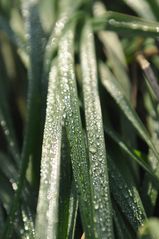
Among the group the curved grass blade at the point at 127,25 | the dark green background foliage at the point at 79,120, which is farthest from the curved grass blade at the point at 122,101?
the curved grass blade at the point at 127,25

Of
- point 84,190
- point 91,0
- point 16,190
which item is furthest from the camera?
point 91,0

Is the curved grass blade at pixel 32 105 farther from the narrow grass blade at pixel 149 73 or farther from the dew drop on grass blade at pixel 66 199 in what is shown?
the narrow grass blade at pixel 149 73

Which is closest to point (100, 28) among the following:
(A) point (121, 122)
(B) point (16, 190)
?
(A) point (121, 122)

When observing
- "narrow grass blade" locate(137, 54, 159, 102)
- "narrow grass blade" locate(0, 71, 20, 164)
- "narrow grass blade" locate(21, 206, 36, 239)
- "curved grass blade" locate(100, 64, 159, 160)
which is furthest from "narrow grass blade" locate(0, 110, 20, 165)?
"narrow grass blade" locate(137, 54, 159, 102)

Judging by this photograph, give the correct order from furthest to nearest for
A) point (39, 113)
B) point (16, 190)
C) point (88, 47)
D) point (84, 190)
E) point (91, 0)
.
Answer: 1. point (91, 0)
2. point (88, 47)
3. point (39, 113)
4. point (16, 190)
5. point (84, 190)

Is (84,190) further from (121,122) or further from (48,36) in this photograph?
(48,36)

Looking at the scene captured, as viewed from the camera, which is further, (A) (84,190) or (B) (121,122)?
(B) (121,122)

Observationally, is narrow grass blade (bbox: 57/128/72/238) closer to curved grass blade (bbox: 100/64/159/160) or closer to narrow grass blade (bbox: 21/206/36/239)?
narrow grass blade (bbox: 21/206/36/239)
